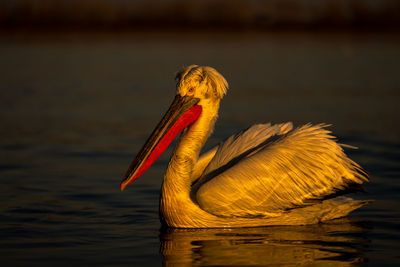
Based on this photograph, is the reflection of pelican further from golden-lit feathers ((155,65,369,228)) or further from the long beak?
the long beak

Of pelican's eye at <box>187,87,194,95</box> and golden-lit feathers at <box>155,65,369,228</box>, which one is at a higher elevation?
pelican's eye at <box>187,87,194,95</box>

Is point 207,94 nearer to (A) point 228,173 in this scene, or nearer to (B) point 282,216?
(A) point 228,173

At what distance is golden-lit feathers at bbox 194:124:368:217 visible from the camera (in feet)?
17.9

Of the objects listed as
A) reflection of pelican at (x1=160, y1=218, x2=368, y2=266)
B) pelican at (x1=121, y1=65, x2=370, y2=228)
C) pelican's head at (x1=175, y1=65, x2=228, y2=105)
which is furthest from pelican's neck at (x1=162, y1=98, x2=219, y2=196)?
reflection of pelican at (x1=160, y1=218, x2=368, y2=266)

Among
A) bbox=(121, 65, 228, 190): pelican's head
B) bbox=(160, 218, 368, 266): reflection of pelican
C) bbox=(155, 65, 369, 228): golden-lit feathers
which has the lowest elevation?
bbox=(160, 218, 368, 266): reflection of pelican

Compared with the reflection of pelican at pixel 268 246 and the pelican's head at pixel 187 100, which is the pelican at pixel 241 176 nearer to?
the pelican's head at pixel 187 100

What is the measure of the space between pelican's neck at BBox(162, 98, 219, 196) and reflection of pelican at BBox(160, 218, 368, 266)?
355mm

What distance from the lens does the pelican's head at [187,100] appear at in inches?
226

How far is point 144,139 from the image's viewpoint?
966 cm

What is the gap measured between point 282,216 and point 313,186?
0.34 m

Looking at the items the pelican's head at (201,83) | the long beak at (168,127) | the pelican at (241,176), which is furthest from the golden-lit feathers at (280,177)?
the pelican's head at (201,83)

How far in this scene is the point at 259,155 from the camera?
565 cm

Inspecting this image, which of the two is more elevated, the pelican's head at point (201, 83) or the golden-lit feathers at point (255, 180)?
the pelican's head at point (201, 83)

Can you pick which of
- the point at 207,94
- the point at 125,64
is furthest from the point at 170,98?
the point at 207,94
